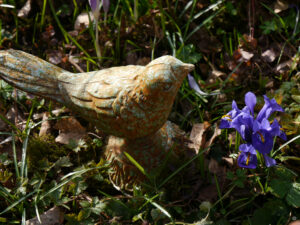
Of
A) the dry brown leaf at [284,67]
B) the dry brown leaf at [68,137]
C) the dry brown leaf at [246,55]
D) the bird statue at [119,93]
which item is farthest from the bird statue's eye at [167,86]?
the dry brown leaf at [284,67]

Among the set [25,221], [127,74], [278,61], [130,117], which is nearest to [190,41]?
[278,61]

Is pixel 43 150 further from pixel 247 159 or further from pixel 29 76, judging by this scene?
pixel 247 159

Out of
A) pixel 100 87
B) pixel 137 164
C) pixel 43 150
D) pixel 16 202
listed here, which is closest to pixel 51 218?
pixel 16 202

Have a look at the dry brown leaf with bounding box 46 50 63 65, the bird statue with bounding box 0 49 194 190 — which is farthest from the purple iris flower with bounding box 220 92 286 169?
the dry brown leaf with bounding box 46 50 63 65

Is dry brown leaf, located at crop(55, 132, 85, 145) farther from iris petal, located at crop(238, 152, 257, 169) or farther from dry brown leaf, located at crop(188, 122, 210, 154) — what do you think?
iris petal, located at crop(238, 152, 257, 169)

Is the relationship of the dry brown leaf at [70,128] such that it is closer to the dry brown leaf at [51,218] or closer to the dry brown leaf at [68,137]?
the dry brown leaf at [68,137]

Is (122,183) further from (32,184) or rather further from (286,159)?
(286,159)

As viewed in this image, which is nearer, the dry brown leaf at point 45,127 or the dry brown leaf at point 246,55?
the dry brown leaf at point 45,127
